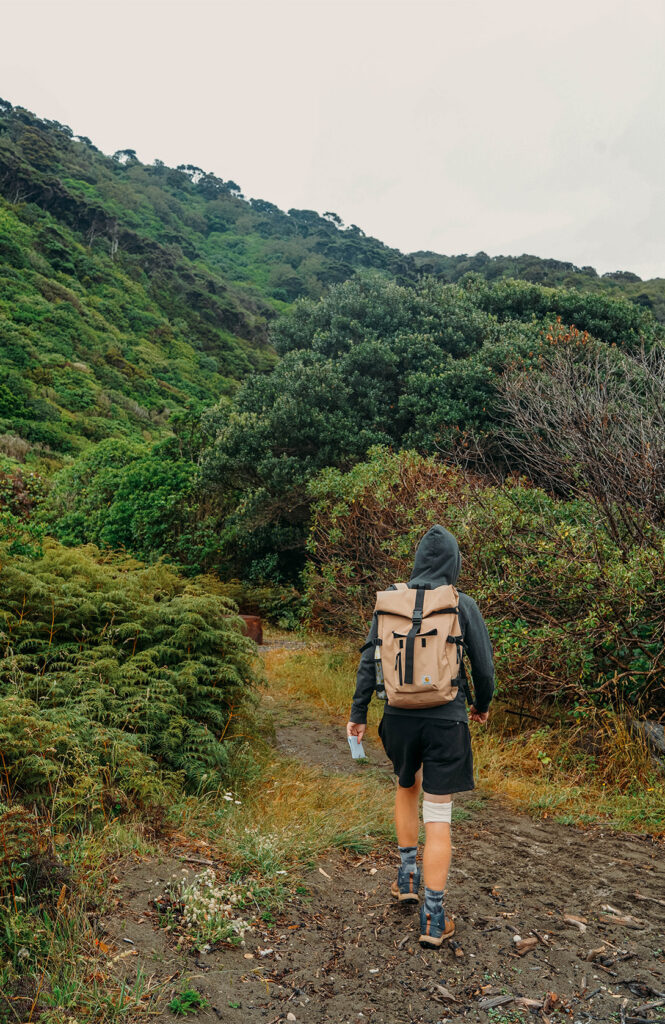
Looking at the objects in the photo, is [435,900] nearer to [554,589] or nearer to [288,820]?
[288,820]

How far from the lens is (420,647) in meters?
3.29

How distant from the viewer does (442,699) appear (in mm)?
3264

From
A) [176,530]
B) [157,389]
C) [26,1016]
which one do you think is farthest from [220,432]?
[157,389]

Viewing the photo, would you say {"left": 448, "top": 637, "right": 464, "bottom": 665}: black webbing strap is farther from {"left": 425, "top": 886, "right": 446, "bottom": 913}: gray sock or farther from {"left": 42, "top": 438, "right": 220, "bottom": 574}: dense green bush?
{"left": 42, "top": 438, "right": 220, "bottom": 574}: dense green bush

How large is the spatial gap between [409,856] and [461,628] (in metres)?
1.19

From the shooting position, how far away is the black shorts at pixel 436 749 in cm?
332

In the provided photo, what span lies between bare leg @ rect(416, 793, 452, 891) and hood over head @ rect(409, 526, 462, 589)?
1.01 meters

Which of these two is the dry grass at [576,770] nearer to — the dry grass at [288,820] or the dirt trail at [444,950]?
the dirt trail at [444,950]

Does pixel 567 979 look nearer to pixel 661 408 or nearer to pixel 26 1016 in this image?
pixel 26 1016

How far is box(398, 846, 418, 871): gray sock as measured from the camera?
141 inches

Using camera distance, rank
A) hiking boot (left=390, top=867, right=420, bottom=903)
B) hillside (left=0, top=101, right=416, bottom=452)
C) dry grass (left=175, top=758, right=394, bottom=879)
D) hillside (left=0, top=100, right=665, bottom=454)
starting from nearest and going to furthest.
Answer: hiking boot (left=390, top=867, right=420, bottom=903) < dry grass (left=175, top=758, right=394, bottom=879) < hillside (left=0, top=100, right=665, bottom=454) < hillside (left=0, top=101, right=416, bottom=452)

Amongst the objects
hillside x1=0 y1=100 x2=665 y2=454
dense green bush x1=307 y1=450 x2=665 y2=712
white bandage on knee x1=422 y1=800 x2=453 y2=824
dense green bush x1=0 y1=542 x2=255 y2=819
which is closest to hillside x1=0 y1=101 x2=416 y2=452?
hillside x1=0 y1=100 x2=665 y2=454

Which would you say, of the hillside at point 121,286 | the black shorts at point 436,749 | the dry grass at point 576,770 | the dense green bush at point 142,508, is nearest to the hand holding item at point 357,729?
the black shorts at point 436,749

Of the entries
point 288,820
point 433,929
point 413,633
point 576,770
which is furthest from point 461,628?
point 576,770
